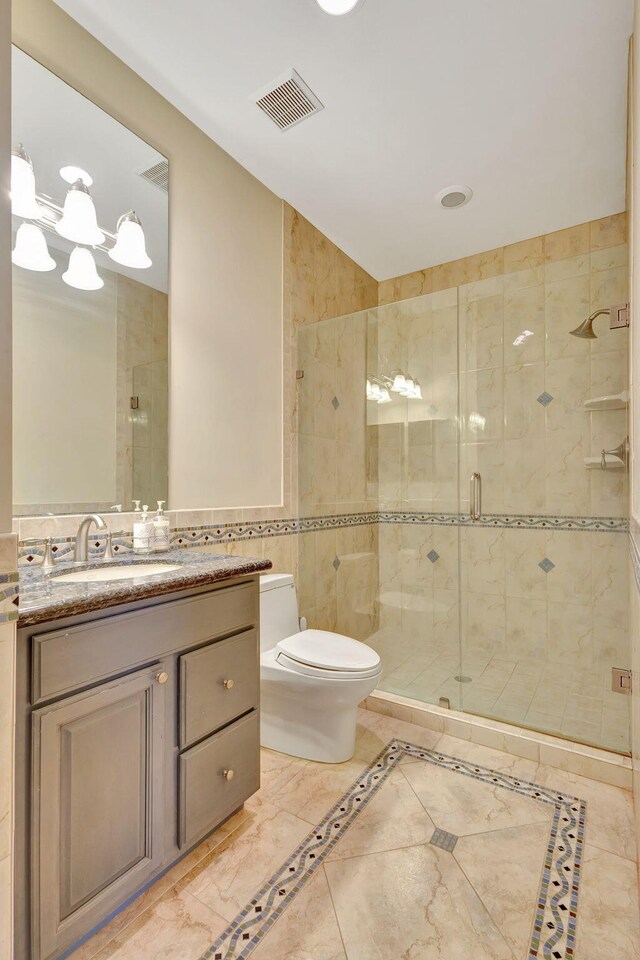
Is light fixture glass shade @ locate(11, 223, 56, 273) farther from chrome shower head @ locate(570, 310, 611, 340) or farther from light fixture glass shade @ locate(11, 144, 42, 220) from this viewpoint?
chrome shower head @ locate(570, 310, 611, 340)

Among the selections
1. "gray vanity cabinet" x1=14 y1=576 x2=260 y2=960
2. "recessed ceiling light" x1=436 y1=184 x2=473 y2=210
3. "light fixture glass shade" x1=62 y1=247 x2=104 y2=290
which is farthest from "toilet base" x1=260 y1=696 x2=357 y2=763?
"recessed ceiling light" x1=436 y1=184 x2=473 y2=210

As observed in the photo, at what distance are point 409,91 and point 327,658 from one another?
2.18m

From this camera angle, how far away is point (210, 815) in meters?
1.32

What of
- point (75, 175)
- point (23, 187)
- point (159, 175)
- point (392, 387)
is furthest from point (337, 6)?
point (392, 387)

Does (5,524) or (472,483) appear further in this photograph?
(472,483)

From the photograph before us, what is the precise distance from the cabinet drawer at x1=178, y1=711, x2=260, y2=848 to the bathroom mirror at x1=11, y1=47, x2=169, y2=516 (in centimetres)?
83

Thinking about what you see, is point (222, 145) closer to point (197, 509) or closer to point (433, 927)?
point (197, 509)

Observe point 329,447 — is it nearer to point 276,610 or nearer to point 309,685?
A: point 276,610

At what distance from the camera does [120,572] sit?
1446mm

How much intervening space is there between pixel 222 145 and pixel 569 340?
6.39ft

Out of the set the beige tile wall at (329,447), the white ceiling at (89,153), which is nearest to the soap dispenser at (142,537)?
the white ceiling at (89,153)

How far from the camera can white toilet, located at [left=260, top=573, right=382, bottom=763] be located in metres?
1.69

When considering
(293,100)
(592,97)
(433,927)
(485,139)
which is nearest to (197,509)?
(433,927)

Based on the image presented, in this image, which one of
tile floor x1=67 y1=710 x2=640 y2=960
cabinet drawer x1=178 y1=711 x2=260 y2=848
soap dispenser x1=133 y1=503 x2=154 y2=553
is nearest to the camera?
tile floor x1=67 y1=710 x2=640 y2=960
